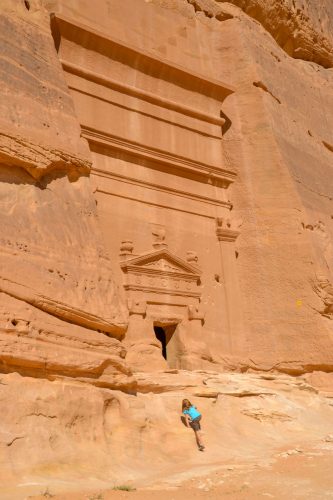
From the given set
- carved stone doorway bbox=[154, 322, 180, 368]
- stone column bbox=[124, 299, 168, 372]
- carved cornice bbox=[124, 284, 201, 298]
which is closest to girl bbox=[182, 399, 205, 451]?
stone column bbox=[124, 299, 168, 372]

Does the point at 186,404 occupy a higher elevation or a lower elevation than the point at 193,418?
higher

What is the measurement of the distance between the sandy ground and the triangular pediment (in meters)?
5.45

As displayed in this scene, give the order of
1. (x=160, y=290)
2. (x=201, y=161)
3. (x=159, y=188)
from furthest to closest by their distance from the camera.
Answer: (x=201, y=161) < (x=159, y=188) < (x=160, y=290)

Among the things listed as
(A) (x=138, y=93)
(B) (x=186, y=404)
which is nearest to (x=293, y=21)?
(A) (x=138, y=93)

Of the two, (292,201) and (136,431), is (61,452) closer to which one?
(136,431)

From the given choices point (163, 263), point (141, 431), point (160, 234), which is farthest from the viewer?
point (160, 234)

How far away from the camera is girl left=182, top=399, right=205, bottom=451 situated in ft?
23.5

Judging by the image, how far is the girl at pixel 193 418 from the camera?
23.5ft

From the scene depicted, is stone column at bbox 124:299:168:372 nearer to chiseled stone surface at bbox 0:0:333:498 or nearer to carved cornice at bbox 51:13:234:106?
chiseled stone surface at bbox 0:0:333:498

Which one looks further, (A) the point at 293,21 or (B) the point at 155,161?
(A) the point at 293,21

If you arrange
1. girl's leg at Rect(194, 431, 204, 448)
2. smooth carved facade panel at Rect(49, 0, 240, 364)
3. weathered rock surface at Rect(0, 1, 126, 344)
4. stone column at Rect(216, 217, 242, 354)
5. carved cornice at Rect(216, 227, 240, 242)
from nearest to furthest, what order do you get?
weathered rock surface at Rect(0, 1, 126, 344) < girl's leg at Rect(194, 431, 204, 448) < smooth carved facade panel at Rect(49, 0, 240, 364) < stone column at Rect(216, 217, 242, 354) < carved cornice at Rect(216, 227, 240, 242)

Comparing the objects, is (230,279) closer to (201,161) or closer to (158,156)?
(201,161)

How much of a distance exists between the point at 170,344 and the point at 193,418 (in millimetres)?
4371

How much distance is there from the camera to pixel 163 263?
1179 cm
